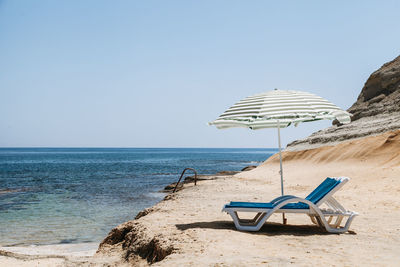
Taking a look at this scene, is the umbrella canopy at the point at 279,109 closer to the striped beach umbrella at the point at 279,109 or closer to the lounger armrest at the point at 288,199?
the striped beach umbrella at the point at 279,109

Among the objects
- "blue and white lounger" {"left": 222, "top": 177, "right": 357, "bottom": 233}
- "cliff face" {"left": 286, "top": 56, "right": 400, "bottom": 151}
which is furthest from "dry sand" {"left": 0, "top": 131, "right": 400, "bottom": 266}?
"cliff face" {"left": 286, "top": 56, "right": 400, "bottom": 151}

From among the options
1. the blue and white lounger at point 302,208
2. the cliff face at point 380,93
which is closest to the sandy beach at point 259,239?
the blue and white lounger at point 302,208

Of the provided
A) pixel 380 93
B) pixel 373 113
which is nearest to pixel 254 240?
pixel 373 113

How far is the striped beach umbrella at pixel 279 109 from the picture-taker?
683cm

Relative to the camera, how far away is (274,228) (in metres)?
7.44

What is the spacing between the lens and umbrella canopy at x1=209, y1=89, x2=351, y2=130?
6.83 m

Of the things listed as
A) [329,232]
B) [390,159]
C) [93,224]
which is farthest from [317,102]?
[390,159]

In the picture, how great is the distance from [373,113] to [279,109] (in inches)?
950

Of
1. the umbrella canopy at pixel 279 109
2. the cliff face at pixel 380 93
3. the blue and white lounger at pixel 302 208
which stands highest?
the cliff face at pixel 380 93

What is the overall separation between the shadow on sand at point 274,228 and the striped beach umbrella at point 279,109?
1.36 metres

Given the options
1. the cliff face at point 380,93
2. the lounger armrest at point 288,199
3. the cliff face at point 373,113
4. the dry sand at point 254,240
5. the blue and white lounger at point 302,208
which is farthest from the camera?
the cliff face at point 380,93

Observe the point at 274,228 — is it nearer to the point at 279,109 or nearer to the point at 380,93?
the point at 279,109

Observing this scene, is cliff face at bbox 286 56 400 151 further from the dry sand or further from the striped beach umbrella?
the striped beach umbrella

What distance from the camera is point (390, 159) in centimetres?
1884
